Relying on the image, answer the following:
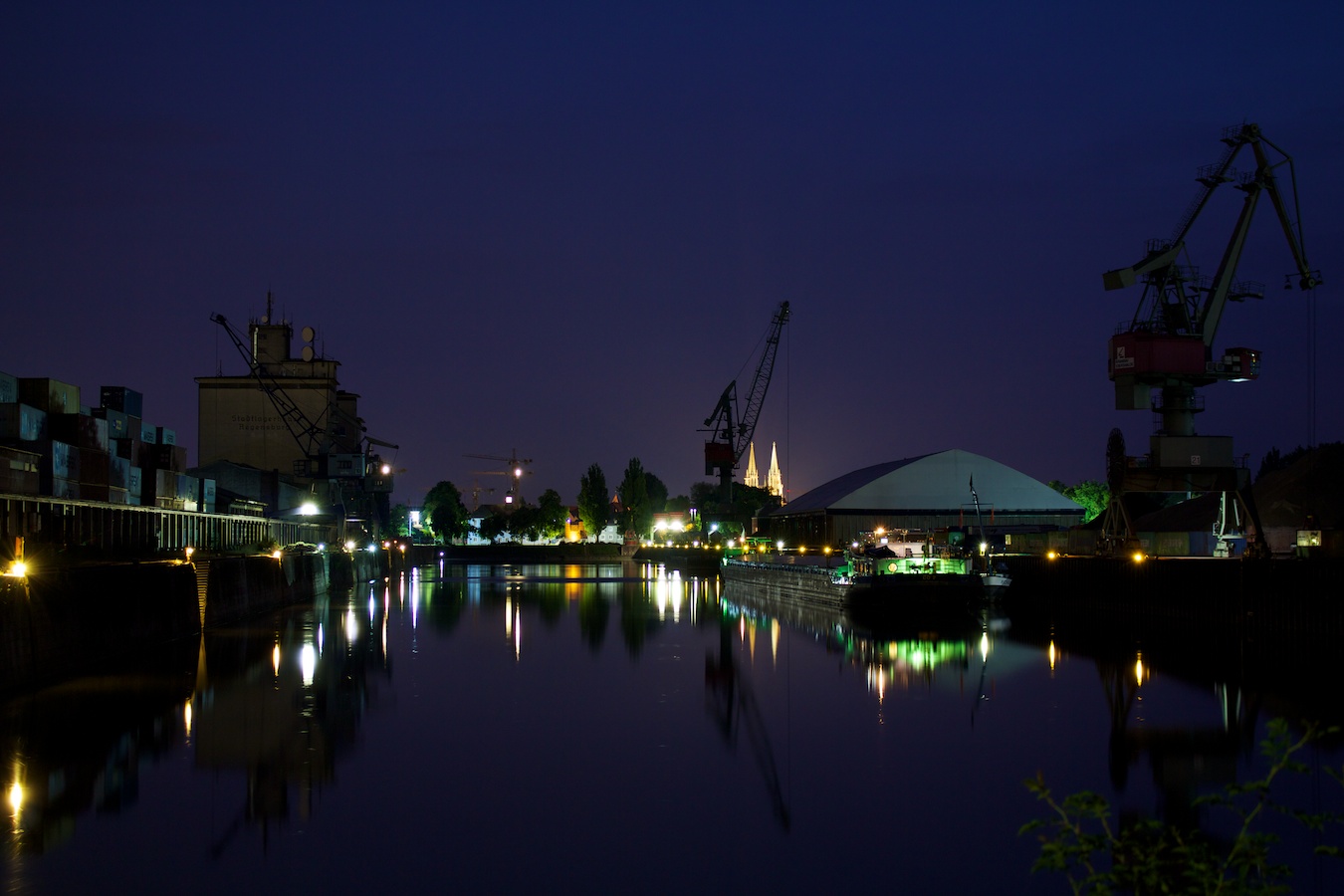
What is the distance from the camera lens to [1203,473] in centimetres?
4719

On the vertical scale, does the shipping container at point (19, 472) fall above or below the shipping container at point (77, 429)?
below

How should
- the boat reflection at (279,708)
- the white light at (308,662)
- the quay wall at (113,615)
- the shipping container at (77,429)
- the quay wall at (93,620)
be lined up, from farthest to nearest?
the shipping container at (77,429) → the white light at (308,662) → the quay wall at (113,615) → the quay wall at (93,620) → the boat reflection at (279,708)

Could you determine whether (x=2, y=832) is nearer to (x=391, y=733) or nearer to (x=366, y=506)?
(x=391, y=733)

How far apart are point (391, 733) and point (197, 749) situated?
3725 mm

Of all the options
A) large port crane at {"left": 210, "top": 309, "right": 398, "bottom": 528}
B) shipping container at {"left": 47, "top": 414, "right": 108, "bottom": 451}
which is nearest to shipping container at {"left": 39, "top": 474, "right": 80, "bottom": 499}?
shipping container at {"left": 47, "top": 414, "right": 108, "bottom": 451}

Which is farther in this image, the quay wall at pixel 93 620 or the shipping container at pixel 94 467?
the shipping container at pixel 94 467

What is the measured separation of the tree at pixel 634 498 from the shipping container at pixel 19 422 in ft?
460

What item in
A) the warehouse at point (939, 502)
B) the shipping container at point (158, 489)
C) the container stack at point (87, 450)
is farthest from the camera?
the warehouse at point (939, 502)

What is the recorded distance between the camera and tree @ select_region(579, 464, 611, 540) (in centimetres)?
18700

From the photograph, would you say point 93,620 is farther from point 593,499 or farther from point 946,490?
point 593,499

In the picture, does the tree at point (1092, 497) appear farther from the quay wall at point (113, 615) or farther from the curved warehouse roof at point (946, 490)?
the quay wall at point (113, 615)

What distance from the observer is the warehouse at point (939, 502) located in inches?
3920

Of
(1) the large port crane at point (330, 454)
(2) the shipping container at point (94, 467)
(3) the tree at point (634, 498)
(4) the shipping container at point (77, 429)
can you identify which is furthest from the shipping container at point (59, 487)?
(3) the tree at point (634, 498)

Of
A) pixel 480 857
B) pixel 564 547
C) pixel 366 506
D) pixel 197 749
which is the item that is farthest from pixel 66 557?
pixel 564 547
